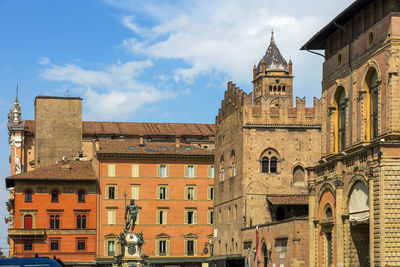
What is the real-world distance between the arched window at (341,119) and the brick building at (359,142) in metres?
0.05

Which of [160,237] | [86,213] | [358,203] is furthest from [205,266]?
[358,203]

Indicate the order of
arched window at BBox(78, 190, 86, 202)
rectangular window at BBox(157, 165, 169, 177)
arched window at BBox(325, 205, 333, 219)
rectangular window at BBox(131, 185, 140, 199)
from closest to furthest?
arched window at BBox(325, 205, 333, 219)
arched window at BBox(78, 190, 86, 202)
rectangular window at BBox(131, 185, 140, 199)
rectangular window at BBox(157, 165, 169, 177)

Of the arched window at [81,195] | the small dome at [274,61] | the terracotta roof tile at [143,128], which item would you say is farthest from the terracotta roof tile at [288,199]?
the small dome at [274,61]

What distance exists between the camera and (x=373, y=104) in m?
37.4

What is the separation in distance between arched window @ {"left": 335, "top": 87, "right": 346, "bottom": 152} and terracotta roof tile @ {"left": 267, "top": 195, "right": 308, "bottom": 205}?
76.7 ft

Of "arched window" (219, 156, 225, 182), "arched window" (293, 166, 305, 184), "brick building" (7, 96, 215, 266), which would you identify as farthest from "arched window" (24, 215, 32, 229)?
"arched window" (293, 166, 305, 184)

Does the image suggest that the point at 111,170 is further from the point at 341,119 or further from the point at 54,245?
the point at 341,119

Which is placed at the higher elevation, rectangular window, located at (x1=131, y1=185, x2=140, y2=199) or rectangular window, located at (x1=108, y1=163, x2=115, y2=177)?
rectangular window, located at (x1=108, y1=163, x2=115, y2=177)

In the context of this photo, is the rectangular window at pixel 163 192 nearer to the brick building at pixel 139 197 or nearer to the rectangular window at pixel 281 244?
the brick building at pixel 139 197

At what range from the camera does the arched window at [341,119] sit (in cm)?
4125

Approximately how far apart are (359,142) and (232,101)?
34375mm

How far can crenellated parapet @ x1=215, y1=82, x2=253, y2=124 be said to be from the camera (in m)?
68.1

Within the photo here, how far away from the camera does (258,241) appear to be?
60469 millimetres

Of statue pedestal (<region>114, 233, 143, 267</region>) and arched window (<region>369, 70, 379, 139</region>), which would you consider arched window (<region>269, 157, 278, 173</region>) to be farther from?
arched window (<region>369, 70, 379, 139</region>)
